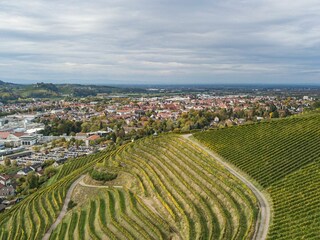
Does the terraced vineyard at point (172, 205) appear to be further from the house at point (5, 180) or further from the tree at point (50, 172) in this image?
the house at point (5, 180)

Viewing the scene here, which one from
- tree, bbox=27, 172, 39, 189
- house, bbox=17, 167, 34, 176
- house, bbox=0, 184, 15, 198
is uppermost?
tree, bbox=27, 172, 39, 189

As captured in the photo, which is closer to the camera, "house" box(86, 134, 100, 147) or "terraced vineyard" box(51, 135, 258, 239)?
"terraced vineyard" box(51, 135, 258, 239)

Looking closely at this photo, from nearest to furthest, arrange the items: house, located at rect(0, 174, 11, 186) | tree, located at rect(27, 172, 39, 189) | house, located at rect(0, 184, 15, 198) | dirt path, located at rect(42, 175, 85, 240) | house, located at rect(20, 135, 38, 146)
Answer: dirt path, located at rect(42, 175, 85, 240) → tree, located at rect(27, 172, 39, 189) → house, located at rect(0, 184, 15, 198) → house, located at rect(0, 174, 11, 186) → house, located at rect(20, 135, 38, 146)

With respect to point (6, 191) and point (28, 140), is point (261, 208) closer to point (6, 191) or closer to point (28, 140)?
point (6, 191)

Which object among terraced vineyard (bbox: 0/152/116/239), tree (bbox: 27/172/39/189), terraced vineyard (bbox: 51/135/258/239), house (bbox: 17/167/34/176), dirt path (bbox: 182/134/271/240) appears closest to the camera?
dirt path (bbox: 182/134/271/240)

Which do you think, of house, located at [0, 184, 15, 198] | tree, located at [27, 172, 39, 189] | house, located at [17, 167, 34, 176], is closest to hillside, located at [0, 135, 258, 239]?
tree, located at [27, 172, 39, 189]

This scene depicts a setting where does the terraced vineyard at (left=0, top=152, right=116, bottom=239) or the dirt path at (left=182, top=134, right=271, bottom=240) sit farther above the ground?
the dirt path at (left=182, top=134, right=271, bottom=240)

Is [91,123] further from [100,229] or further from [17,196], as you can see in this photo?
[100,229]

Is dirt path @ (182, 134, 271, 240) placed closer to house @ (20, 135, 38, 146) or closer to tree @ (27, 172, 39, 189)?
tree @ (27, 172, 39, 189)

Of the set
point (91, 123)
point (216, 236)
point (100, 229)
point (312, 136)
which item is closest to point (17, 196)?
point (100, 229)
